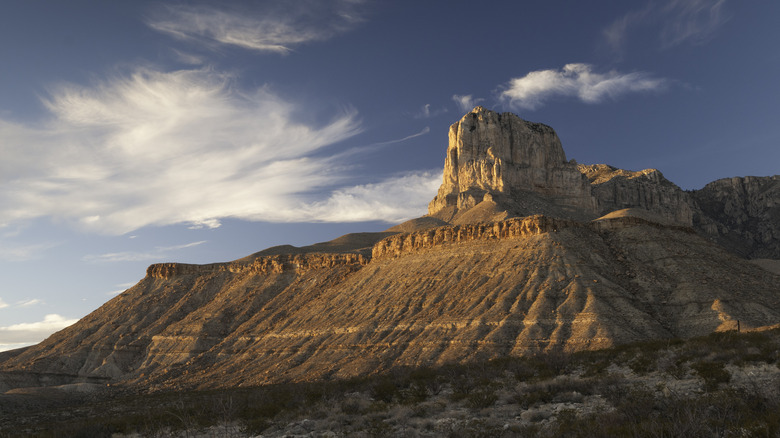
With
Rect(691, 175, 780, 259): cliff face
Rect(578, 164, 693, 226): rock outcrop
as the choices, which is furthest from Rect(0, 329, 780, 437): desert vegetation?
Rect(691, 175, 780, 259): cliff face

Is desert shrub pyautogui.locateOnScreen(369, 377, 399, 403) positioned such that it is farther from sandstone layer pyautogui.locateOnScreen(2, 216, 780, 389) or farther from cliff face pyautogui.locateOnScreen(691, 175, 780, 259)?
cliff face pyautogui.locateOnScreen(691, 175, 780, 259)

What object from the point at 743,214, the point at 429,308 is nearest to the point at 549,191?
the point at 743,214

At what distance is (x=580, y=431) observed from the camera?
15.1 m

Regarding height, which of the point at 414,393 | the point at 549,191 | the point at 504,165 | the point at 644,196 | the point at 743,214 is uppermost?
the point at 504,165

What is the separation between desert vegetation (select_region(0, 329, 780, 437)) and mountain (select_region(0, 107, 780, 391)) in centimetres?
1440

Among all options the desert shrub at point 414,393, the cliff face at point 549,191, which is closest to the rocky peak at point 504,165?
the cliff face at point 549,191

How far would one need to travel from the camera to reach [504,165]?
13662 cm

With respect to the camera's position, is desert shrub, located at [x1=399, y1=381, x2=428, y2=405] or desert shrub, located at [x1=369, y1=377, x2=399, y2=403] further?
desert shrub, located at [x1=369, y1=377, x2=399, y2=403]

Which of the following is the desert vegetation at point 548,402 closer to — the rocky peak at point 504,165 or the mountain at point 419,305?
the mountain at point 419,305

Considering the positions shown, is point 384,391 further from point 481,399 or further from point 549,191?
point 549,191

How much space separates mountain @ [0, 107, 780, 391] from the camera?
4850 cm

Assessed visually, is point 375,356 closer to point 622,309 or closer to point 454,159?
Result: point 622,309

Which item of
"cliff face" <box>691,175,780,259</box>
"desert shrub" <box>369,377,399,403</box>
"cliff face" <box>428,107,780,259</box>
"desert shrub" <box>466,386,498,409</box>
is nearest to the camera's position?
"desert shrub" <box>466,386,498,409</box>

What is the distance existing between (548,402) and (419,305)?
1513 inches
